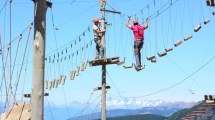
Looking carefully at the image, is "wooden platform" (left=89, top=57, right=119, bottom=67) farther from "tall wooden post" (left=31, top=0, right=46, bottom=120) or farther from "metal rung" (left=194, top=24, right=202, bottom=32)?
"tall wooden post" (left=31, top=0, right=46, bottom=120)

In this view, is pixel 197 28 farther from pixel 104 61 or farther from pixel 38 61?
pixel 38 61

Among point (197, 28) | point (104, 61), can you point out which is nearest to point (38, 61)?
point (197, 28)

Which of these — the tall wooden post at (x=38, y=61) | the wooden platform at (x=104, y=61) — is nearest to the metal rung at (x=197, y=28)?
the wooden platform at (x=104, y=61)

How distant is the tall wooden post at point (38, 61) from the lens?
4445 mm

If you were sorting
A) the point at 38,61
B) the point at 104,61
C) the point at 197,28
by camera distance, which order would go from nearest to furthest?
the point at 38,61
the point at 197,28
the point at 104,61

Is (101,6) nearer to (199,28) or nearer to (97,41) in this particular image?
(97,41)

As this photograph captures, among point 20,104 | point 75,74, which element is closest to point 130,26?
point 20,104

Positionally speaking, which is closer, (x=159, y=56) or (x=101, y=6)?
(x=159, y=56)

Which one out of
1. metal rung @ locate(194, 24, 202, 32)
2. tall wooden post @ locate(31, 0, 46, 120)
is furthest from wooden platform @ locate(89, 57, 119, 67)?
tall wooden post @ locate(31, 0, 46, 120)

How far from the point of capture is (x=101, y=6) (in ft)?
85.1

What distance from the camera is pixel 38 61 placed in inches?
177

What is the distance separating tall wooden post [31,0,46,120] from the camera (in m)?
4.45

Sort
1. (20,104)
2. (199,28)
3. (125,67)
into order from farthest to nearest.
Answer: (125,67), (199,28), (20,104)

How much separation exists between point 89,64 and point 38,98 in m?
18.5
